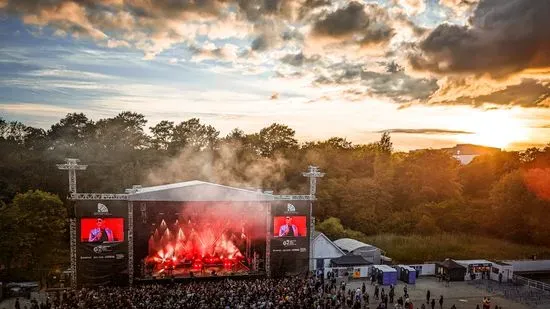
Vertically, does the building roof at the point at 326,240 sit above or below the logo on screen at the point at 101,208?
below

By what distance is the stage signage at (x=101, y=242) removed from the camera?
1016 inches

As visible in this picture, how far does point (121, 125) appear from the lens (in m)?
52.2

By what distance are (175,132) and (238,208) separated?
28.2 meters

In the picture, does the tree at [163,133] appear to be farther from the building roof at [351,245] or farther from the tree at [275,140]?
the building roof at [351,245]

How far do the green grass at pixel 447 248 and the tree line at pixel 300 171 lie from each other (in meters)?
2.66

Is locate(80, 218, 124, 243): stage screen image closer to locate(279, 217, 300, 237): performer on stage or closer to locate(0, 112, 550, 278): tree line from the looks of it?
locate(279, 217, 300, 237): performer on stage

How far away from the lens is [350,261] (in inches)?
1207

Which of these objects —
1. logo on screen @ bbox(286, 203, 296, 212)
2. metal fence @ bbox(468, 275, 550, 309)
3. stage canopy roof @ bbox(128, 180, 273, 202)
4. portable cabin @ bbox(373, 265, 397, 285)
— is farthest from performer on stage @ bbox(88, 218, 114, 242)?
metal fence @ bbox(468, 275, 550, 309)

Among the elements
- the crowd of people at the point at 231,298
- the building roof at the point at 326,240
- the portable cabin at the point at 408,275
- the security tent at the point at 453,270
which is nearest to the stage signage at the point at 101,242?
the crowd of people at the point at 231,298

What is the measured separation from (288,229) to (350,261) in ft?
16.7

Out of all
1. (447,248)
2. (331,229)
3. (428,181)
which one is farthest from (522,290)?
(428,181)

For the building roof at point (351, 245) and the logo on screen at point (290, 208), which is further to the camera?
the building roof at point (351, 245)

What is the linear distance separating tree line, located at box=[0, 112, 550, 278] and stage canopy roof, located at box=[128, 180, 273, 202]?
48.2 feet

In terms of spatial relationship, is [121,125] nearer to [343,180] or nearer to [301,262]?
[343,180]
